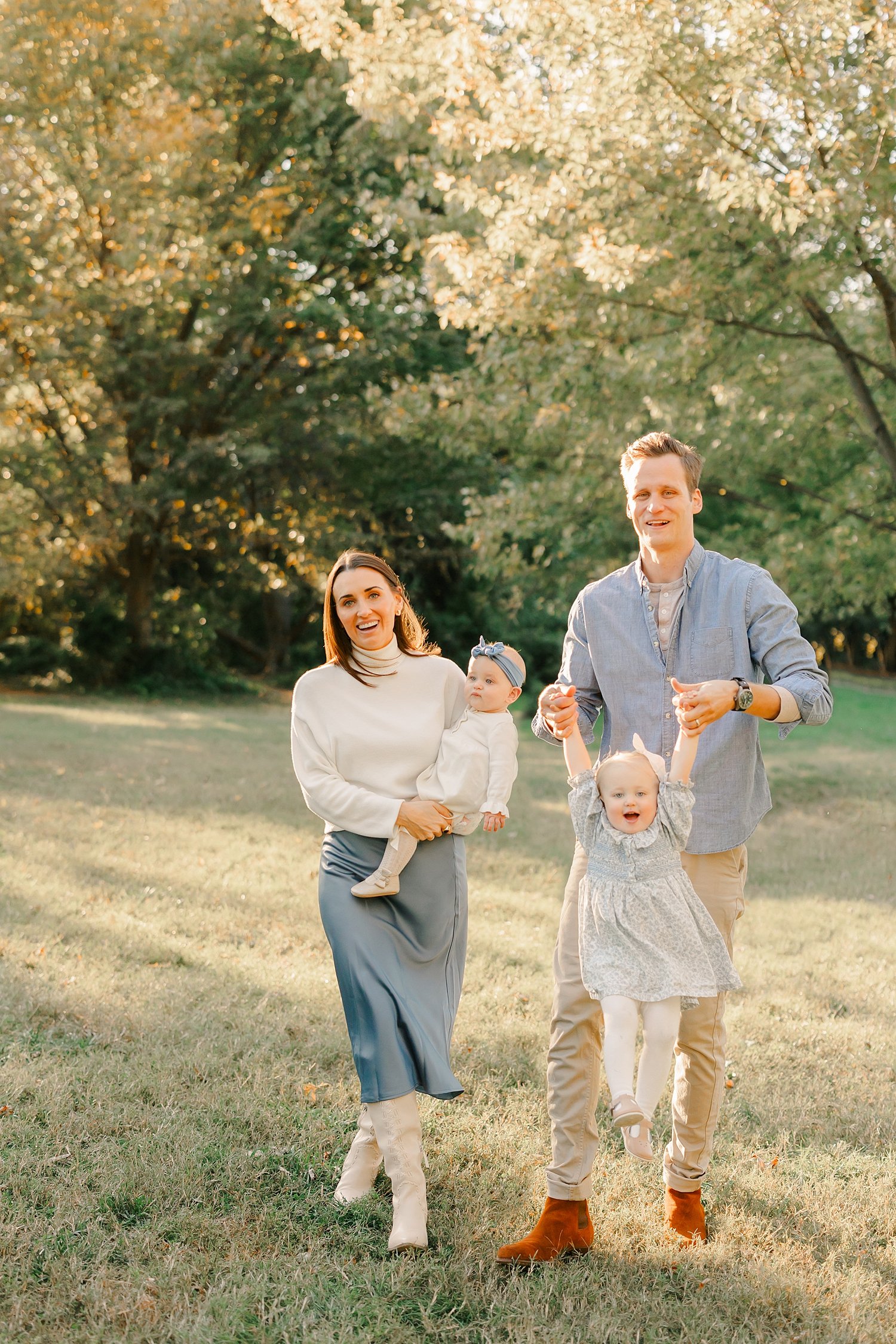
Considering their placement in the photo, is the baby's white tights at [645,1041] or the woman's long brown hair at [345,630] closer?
the baby's white tights at [645,1041]

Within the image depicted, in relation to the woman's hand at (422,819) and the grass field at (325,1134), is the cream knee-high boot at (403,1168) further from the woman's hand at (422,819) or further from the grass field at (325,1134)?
the woman's hand at (422,819)

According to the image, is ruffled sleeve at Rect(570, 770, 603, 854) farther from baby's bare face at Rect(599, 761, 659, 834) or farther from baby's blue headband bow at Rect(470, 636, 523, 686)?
baby's blue headband bow at Rect(470, 636, 523, 686)

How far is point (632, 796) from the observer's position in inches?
127

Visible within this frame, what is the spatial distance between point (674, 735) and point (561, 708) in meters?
0.38

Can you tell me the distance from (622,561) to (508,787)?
488 inches

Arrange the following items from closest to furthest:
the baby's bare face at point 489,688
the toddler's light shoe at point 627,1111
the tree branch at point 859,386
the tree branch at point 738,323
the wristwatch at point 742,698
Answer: the toddler's light shoe at point 627,1111
the wristwatch at point 742,698
the baby's bare face at point 489,688
the tree branch at point 738,323
the tree branch at point 859,386

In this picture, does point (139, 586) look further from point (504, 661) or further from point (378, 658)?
point (504, 661)

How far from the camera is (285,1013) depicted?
549cm

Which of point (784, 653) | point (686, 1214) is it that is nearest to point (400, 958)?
point (686, 1214)

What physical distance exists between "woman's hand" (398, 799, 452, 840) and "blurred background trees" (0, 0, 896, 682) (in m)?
5.77

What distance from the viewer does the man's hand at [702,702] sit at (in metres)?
3.04

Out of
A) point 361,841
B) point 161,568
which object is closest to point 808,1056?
point 361,841

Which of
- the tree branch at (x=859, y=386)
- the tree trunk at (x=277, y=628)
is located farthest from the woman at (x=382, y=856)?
the tree trunk at (x=277, y=628)

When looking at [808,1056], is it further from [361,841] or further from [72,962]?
[72,962]
